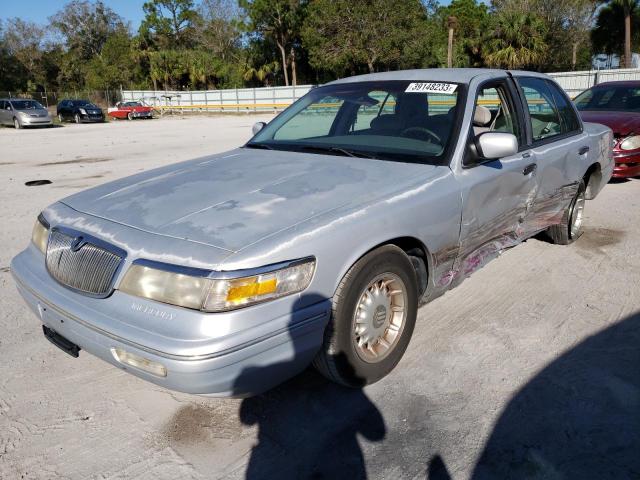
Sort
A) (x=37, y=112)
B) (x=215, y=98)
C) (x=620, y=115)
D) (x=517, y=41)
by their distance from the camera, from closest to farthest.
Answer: (x=620, y=115)
(x=37, y=112)
(x=517, y=41)
(x=215, y=98)

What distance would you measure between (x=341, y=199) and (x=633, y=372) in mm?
1919

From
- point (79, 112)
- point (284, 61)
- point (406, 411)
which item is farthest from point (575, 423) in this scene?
point (284, 61)

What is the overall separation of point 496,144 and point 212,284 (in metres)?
1.93

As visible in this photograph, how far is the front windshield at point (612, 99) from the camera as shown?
838cm

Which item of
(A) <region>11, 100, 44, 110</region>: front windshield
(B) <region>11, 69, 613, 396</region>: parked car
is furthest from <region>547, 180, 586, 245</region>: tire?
(A) <region>11, 100, 44, 110</region>: front windshield

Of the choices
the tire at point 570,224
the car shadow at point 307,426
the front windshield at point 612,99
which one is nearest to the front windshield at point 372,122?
the car shadow at point 307,426

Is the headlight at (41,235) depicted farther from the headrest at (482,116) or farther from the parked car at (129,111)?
the parked car at (129,111)

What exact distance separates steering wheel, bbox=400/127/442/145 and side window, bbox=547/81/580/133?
175 centimetres

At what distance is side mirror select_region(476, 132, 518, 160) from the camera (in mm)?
3170

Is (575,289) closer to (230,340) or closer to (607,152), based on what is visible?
(607,152)

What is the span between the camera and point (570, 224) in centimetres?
509

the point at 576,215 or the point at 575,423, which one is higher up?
the point at 576,215

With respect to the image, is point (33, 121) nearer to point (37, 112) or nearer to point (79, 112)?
point (37, 112)

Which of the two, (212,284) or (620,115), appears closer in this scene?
(212,284)
